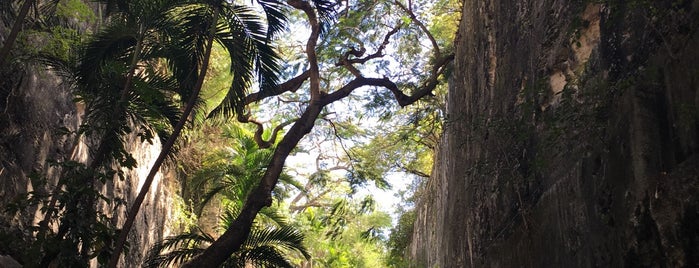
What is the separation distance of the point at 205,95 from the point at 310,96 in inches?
209

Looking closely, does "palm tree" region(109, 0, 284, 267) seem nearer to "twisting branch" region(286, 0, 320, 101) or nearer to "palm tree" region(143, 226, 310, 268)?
"twisting branch" region(286, 0, 320, 101)

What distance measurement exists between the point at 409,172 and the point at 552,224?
12.7 meters

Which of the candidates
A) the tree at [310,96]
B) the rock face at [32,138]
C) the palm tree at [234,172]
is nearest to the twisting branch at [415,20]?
the tree at [310,96]

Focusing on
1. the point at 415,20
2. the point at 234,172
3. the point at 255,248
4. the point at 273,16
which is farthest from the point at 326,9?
the point at 234,172

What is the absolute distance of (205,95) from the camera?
1439 centimetres

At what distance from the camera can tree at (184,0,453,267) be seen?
728cm

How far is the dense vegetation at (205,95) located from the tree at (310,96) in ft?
0.06

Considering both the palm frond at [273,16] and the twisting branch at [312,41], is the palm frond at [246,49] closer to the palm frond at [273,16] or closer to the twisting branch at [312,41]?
the palm frond at [273,16]

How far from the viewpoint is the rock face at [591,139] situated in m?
3.25

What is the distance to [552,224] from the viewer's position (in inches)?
192

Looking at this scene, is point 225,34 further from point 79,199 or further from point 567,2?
point 567,2

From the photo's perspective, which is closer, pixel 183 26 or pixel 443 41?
pixel 183 26

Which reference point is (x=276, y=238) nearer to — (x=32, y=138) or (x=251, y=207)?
(x=251, y=207)

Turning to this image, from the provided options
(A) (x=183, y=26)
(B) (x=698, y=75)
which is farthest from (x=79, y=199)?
(B) (x=698, y=75)
